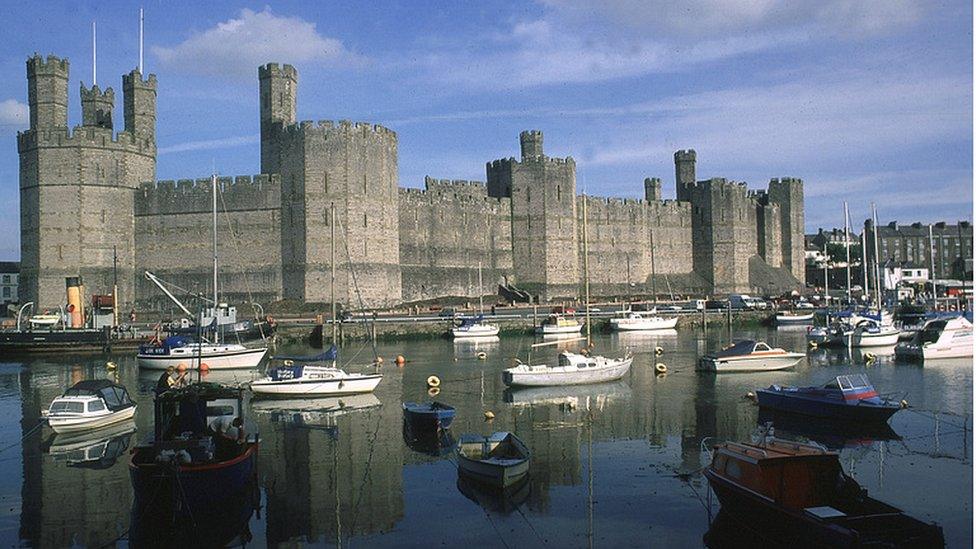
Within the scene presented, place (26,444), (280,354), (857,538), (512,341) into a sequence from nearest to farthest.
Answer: (857,538) → (26,444) → (280,354) → (512,341)

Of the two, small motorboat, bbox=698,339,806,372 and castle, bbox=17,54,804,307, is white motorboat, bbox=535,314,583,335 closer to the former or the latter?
castle, bbox=17,54,804,307

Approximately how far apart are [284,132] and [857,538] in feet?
136

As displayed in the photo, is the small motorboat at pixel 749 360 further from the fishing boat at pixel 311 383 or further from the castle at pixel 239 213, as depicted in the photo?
the castle at pixel 239 213

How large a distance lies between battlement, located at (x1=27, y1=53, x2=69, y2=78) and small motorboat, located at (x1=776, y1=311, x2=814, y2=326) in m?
43.8

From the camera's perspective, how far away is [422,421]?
62.5 feet

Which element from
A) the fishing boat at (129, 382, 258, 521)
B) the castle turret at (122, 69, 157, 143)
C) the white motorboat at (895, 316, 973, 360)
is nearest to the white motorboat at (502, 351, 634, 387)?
the fishing boat at (129, 382, 258, 521)

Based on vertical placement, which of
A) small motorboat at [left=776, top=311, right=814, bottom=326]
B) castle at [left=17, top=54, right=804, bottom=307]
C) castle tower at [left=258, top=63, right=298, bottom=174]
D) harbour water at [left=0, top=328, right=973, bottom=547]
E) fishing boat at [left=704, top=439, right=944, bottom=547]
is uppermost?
castle tower at [left=258, top=63, right=298, bottom=174]

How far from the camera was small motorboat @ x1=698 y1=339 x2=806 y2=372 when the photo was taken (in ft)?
97.1

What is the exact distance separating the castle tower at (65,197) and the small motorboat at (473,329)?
61.2 ft

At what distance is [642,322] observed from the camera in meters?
50.8

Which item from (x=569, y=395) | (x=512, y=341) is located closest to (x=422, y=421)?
(x=569, y=395)

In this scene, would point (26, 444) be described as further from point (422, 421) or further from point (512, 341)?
point (512, 341)

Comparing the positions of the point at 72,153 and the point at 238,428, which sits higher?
the point at 72,153

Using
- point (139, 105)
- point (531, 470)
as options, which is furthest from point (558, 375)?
point (139, 105)
